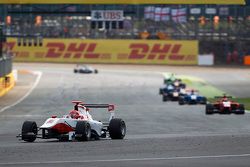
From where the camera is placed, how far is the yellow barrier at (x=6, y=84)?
67000 millimetres

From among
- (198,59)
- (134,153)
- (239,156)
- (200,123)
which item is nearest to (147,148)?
(134,153)

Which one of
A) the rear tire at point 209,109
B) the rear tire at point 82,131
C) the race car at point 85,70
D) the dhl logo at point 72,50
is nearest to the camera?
the rear tire at point 82,131

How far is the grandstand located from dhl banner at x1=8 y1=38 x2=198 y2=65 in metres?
1.92

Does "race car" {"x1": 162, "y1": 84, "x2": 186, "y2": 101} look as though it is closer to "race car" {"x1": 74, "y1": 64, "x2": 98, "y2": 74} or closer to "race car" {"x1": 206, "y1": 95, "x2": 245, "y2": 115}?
"race car" {"x1": 206, "y1": 95, "x2": 245, "y2": 115}

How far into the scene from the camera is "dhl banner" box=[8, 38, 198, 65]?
4139 inches

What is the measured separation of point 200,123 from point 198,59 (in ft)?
226

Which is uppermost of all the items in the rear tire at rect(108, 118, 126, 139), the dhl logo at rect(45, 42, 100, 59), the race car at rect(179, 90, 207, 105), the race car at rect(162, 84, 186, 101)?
the rear tire at rect(108, 118, 126, 139)

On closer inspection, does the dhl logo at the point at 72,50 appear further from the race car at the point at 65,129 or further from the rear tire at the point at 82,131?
the rear tire at the point at 82,131

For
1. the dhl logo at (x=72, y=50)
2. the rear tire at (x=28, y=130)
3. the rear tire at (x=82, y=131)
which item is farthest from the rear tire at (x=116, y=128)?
the dhl logo at (x=72, y=50)

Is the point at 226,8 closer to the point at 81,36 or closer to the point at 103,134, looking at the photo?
the point at 81,36

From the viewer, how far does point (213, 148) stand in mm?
23344

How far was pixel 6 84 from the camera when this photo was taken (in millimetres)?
70812

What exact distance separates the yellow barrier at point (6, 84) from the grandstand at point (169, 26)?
27390 mm

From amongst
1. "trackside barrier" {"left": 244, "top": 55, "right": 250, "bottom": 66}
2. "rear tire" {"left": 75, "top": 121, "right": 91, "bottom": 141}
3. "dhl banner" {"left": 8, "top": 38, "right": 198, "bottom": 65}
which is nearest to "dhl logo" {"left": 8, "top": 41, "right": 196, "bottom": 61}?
"dhl banner" {"left": 8, "top": 38, "right": 198, "bottom": 65}
